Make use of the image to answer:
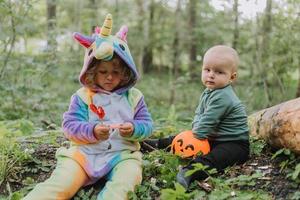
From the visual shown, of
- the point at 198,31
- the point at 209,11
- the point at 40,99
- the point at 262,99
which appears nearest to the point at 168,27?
the point at 209,11

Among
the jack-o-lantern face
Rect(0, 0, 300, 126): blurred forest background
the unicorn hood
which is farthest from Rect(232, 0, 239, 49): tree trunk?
the unicorn hood

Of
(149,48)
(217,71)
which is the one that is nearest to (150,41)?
(149,48)

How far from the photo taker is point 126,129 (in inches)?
151

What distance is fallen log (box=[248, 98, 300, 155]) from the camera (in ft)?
12.2

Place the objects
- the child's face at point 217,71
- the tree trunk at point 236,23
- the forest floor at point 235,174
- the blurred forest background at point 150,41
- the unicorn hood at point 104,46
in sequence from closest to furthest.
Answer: the forest floor at point 235,174, the unicorn hood at point 104,46, the child's face at point 217,71, the blurred forest background at point 150,41, the tree trunk at point 236,23

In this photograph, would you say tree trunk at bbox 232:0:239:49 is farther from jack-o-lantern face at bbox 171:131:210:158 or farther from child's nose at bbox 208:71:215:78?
jack-o-lantern face at bbox 171:131:210:158

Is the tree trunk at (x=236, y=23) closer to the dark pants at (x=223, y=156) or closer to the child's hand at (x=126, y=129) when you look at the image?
the dark pants at (x=223, y=156)

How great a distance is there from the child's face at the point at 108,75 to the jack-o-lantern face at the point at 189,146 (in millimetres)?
731

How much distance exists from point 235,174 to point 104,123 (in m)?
1.11

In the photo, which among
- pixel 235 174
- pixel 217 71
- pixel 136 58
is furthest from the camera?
pixel 136 58

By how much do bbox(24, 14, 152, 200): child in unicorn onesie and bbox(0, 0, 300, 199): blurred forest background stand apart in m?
0.28

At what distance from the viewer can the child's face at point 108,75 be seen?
13.2ft

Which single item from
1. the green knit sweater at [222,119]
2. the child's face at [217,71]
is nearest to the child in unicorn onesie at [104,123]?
the green knit sweater at [222,119]

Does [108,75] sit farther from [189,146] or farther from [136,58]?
[136,58]
